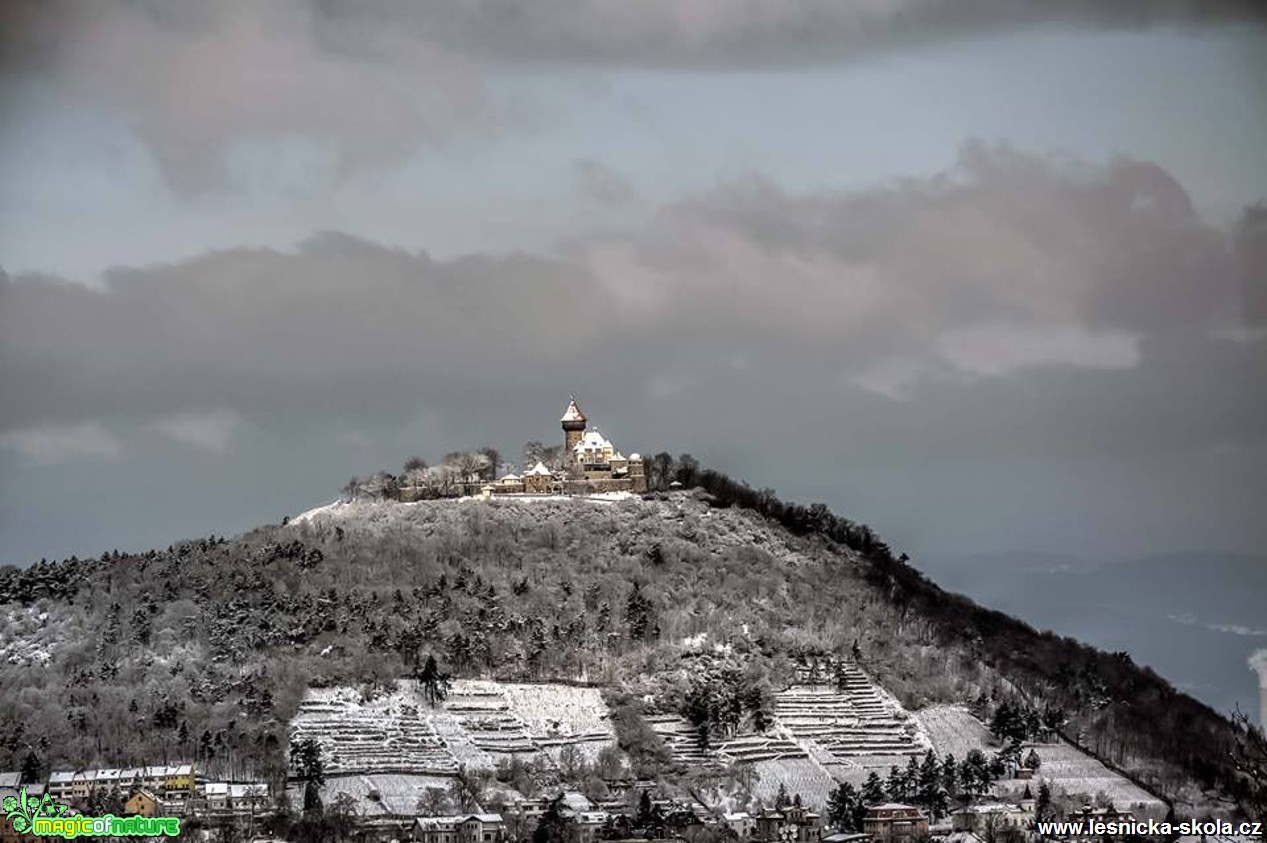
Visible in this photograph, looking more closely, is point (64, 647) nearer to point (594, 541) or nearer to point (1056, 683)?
point (594, 541)

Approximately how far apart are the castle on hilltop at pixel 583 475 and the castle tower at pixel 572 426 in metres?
0.22

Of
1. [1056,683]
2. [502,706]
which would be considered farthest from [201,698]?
[1056,683]

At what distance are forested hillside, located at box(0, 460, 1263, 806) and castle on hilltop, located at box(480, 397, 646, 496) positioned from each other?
6.44 feet

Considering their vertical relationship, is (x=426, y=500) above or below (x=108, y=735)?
above

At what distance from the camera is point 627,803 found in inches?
2418

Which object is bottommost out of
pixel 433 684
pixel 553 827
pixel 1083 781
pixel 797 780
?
pixel 553 827

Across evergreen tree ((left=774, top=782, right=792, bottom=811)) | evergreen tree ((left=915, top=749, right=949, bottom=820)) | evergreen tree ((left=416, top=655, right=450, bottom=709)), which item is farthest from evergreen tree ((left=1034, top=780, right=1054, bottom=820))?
evergreen tree ((left=416, top=655, right=450, bottom=709))

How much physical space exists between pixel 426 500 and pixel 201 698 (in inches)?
669

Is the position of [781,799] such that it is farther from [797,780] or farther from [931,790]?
[931,790]

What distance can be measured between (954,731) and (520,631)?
11731 mm

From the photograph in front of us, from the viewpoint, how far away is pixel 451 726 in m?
66.2

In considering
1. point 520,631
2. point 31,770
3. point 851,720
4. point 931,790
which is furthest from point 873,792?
point 31,770

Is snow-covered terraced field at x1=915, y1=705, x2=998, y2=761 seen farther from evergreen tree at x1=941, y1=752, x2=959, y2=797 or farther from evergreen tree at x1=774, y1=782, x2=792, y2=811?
evergreen tree at x1=774, y1=782, x2=792, y2=811

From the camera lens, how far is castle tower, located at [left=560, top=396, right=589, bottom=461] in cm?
8544
